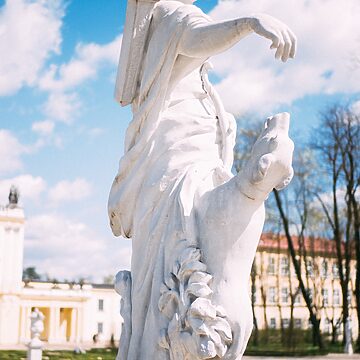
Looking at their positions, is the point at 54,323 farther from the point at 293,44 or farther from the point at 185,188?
the point at 293,44

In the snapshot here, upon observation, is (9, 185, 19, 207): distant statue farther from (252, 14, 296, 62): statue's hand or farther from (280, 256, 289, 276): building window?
(252, 14, 296, 62): statue's hand

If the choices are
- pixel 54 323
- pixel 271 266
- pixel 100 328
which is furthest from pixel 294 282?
pixel 54 323

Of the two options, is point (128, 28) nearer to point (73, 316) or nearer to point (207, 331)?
point (207, 331)

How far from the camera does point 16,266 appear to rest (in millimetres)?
50438

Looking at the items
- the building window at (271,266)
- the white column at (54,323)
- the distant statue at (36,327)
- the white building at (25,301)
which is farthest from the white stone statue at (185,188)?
the white column at (54,323)

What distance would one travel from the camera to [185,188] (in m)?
3.31

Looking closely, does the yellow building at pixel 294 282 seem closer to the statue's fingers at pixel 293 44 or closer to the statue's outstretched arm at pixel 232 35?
the statue's outstretched arm at pixel 232 35

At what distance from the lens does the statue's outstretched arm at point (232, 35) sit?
3.18m

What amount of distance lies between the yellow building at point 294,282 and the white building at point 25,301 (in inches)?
559

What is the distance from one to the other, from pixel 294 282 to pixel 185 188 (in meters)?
51.7

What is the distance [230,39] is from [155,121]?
2.24 ft

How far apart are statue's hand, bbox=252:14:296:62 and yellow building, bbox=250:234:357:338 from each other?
87.3 feet

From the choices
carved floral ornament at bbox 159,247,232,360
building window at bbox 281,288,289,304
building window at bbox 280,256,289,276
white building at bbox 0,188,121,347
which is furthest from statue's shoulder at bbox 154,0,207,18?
building window at bbox 281,288,289,304

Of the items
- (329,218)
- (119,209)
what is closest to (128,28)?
(119,209)
